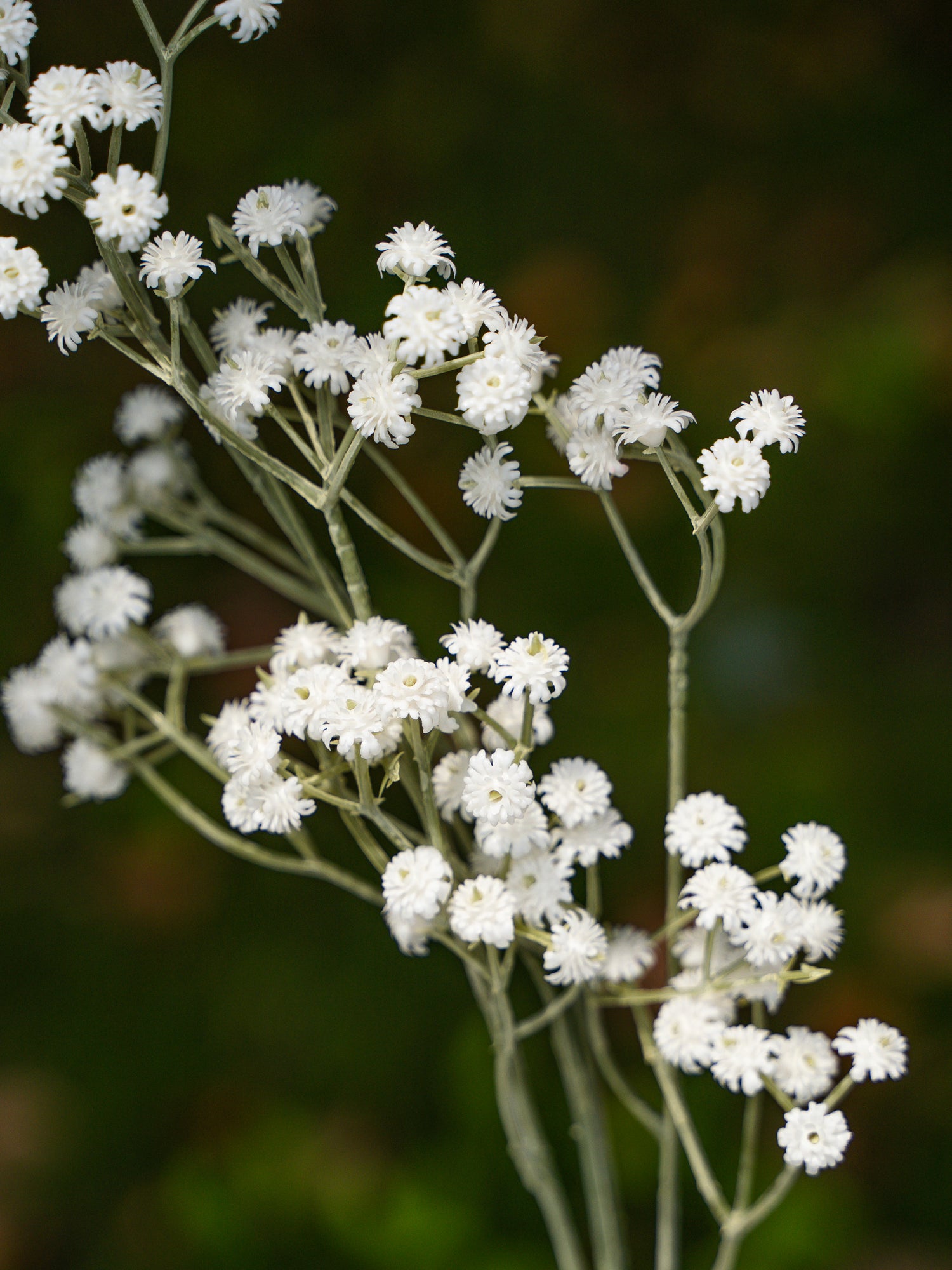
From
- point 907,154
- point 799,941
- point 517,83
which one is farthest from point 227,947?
point 907,154

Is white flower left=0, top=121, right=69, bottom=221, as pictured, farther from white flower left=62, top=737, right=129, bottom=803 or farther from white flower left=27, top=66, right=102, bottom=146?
white flower left=62, top=737, right=129, bottom=803

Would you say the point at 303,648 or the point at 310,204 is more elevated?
the point at 310,204

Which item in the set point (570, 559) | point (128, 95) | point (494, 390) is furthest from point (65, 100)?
point (570, 559)

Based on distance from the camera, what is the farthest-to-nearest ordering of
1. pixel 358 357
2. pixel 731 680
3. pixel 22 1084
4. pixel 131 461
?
1. pixel 731 680
2. pixel 22 1084
3. pixel 131 461
4. pixel 358 357

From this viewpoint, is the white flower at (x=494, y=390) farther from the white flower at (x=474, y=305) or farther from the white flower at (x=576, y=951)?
the white flower at (x=576, y=951)

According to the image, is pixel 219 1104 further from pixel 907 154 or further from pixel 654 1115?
pixel 907 154

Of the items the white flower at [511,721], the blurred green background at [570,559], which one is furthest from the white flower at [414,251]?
the blurred green background at [570,559]

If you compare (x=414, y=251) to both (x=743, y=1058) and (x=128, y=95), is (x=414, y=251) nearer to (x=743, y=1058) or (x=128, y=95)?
(x=128, y=95)
